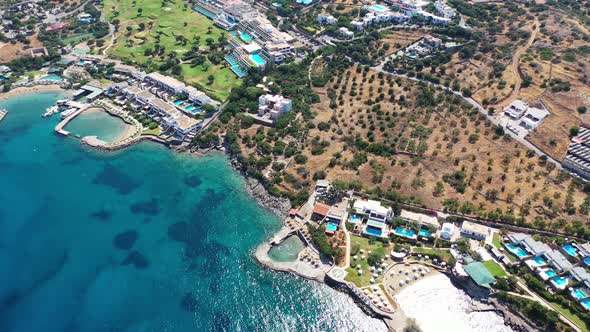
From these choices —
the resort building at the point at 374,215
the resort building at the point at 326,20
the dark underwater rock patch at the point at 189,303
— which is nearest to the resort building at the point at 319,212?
the resort building at the point at 374,215

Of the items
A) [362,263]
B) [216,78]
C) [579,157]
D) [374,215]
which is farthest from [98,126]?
[579,157]

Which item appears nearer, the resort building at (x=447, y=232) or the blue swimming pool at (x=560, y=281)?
the blue swimming pool at (x=560, y=281)

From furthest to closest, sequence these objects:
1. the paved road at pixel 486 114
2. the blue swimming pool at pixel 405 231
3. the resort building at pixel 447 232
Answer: the paved road at pixel 486 114 → the blue swimming pool at pixel 405 231 → the resort building at pixel 447 232

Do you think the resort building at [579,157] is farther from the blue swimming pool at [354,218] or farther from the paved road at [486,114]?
the blue swimming pool at [354,218]

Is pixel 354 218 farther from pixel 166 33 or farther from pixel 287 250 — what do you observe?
pixel 166 33

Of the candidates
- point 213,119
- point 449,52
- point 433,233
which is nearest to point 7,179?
point 213,119

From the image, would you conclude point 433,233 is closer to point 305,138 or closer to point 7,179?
point 305,138

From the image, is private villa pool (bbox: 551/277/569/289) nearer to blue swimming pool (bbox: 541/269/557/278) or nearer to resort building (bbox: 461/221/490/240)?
blue swimming pool (bbox: 541/269/557/278)

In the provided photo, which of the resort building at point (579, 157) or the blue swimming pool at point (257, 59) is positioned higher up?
the resort building at point (579, 157)
